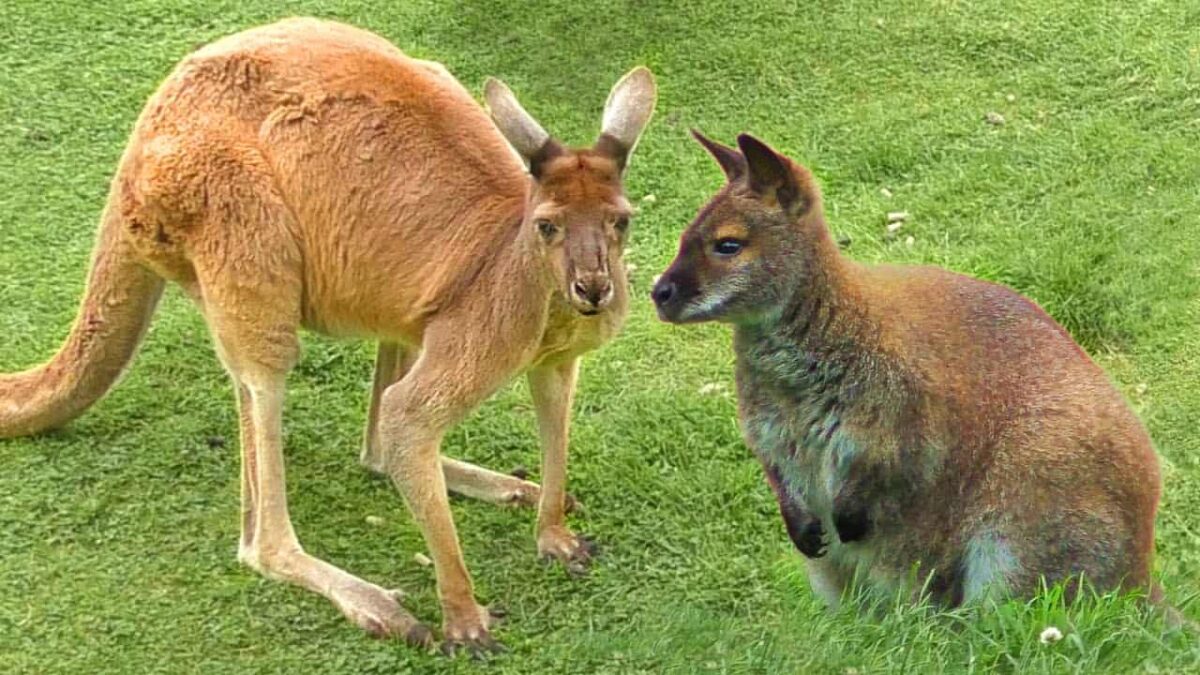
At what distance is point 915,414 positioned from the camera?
351cm

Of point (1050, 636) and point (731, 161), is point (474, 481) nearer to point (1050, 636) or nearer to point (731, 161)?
point (731, 161)

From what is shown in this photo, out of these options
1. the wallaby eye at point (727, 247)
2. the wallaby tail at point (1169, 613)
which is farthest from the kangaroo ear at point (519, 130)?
the wallaby tail at point (1169, 613)

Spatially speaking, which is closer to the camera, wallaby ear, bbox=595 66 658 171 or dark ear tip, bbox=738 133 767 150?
dark ear tip, bbox=738 133 767 150

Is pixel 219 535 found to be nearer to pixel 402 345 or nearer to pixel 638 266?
pixel 402 345

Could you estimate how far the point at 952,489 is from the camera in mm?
3551

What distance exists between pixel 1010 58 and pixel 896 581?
3.54 meters

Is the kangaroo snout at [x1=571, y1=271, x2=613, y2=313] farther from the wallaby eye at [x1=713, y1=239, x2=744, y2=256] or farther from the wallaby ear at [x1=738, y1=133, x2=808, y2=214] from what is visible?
the wallaby ear at [x1=738, y1=133, x2=808, y2=214]

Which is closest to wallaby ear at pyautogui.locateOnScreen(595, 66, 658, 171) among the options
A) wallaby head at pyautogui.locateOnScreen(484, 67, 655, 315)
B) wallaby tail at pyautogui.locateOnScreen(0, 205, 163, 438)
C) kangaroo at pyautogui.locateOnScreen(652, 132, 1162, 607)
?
wallaby head at pyautogui.locateOnScreen(484, 67, 655, 315)

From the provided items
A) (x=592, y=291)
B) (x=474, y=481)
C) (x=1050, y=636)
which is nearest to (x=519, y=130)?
(x=592, y=291)

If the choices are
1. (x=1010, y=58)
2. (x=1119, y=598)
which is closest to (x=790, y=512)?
(x=1119, y=598)

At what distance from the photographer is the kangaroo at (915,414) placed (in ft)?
11.5

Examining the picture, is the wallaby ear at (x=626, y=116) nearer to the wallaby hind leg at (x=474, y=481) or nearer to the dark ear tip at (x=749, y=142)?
the dark ear tip at (x=749, y=142)

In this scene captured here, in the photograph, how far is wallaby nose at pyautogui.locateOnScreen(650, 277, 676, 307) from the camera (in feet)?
11.7

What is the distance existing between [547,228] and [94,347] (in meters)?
1.46
